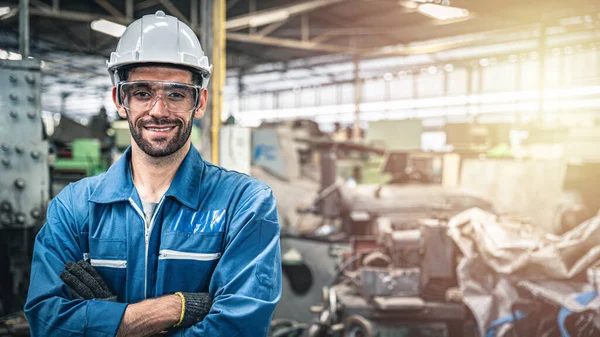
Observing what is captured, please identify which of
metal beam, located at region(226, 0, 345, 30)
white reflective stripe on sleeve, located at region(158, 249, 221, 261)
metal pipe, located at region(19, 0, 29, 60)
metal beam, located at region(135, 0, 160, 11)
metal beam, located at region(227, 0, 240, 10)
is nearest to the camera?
white reflective stripe on sleeve, located at region(158, 249, 221, 261)

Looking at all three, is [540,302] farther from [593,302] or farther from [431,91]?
[431,91]

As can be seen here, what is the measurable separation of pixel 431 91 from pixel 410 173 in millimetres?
8087

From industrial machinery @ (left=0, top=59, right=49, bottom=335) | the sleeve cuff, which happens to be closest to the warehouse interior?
industrial machinery @ (left=0, top=59, right=49, bottom=335)

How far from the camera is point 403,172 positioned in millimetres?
4840

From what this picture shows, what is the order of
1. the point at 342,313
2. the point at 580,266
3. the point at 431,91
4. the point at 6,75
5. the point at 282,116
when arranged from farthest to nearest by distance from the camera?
the point at 282,116
the point at 431,91
the point at 342,313
the point at 580,266
the point at 6,75

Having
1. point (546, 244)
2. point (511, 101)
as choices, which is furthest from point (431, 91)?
point (546, 244)

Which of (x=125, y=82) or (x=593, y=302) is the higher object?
(x=125, y=82)

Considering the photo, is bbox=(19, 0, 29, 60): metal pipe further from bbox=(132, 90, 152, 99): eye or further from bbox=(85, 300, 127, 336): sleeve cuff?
bbox=(85, 300, 127, 336): sleeve cuff

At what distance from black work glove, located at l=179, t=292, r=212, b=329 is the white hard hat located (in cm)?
64

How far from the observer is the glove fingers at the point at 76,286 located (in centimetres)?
122

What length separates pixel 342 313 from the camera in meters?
2.99

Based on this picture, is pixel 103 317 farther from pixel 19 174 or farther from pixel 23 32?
pixel 23 32

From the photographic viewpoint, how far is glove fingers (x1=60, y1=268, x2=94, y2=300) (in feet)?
3.99

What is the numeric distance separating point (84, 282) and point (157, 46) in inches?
26.0
